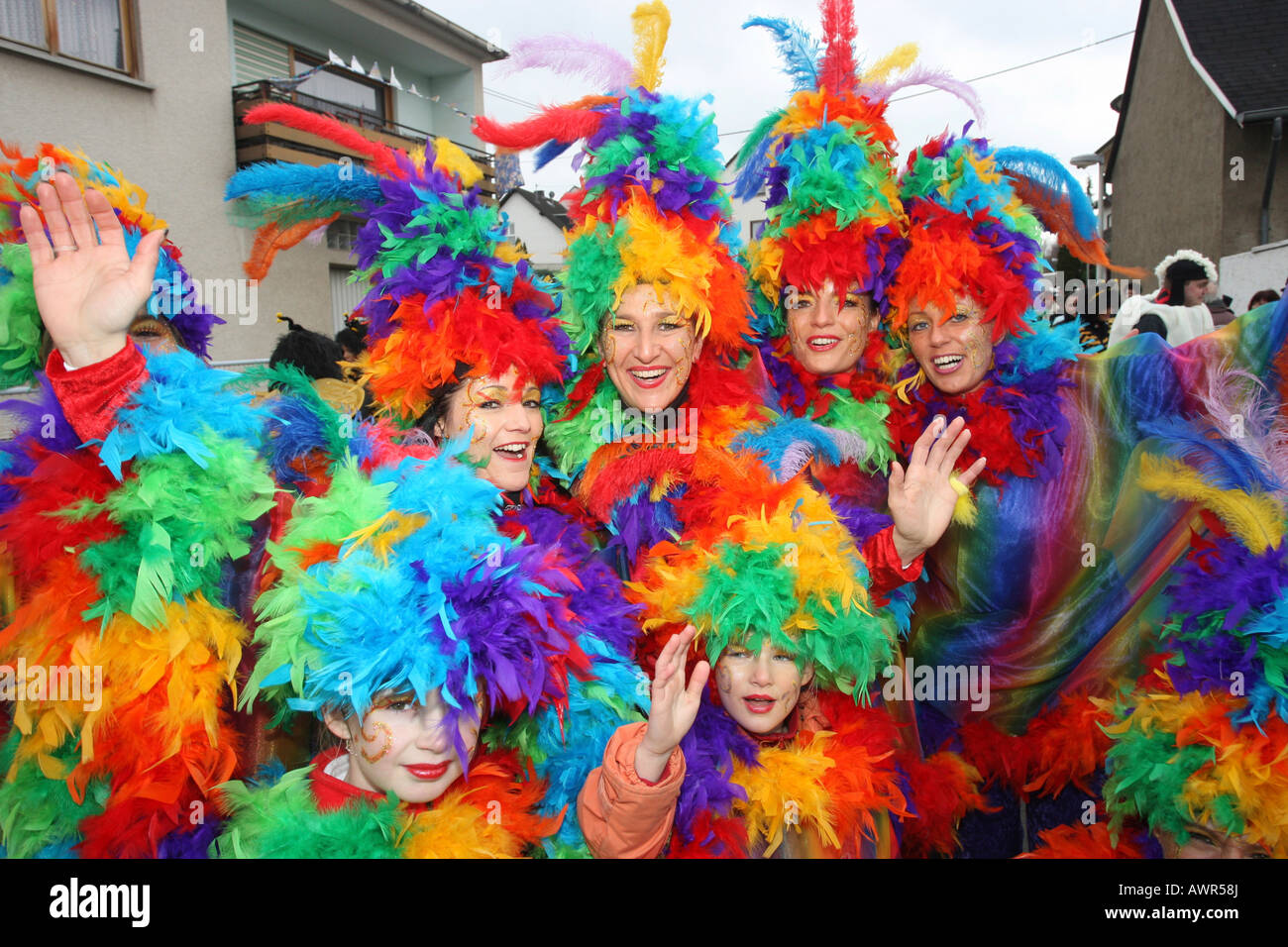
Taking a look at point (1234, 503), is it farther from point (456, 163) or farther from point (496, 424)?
point (456, 163)

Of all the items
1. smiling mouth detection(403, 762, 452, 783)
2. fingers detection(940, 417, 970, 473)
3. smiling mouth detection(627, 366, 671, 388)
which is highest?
smiling mouth detection(627, 366, 671, 388)

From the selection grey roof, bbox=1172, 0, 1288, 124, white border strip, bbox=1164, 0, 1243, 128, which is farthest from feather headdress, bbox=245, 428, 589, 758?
grey roof, bbox=1172, 0, 1288, 124

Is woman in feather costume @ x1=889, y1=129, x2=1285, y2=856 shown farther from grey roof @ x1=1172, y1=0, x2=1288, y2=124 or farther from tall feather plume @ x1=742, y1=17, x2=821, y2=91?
grey roof @ x1=1172, y1=0, x2=1288, y2=124

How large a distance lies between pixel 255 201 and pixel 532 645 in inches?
62.4

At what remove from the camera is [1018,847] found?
256cm

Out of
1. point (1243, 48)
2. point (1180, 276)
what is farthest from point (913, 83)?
point (1243, 48)

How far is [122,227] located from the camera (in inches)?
74.2

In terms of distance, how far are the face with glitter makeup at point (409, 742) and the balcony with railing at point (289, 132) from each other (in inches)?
249

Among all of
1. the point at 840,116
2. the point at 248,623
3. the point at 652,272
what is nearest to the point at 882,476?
the point at 652,272

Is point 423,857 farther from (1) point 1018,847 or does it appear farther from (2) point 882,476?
(1) point 1018,847

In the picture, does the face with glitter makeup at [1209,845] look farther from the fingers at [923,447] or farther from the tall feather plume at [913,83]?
the tall feather plume at [913,83]

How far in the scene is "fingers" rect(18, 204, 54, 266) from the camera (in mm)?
1672

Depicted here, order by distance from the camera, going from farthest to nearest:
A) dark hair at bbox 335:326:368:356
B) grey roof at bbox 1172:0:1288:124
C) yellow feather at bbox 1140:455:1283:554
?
1. grey roof at bbox 1172:0:1288:124
2. dark hair at bbox 335:326:368:356
3. yellow feather at bbox 1140:455:1283:554

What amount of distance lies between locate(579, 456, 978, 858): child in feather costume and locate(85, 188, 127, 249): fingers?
1.44 meters
